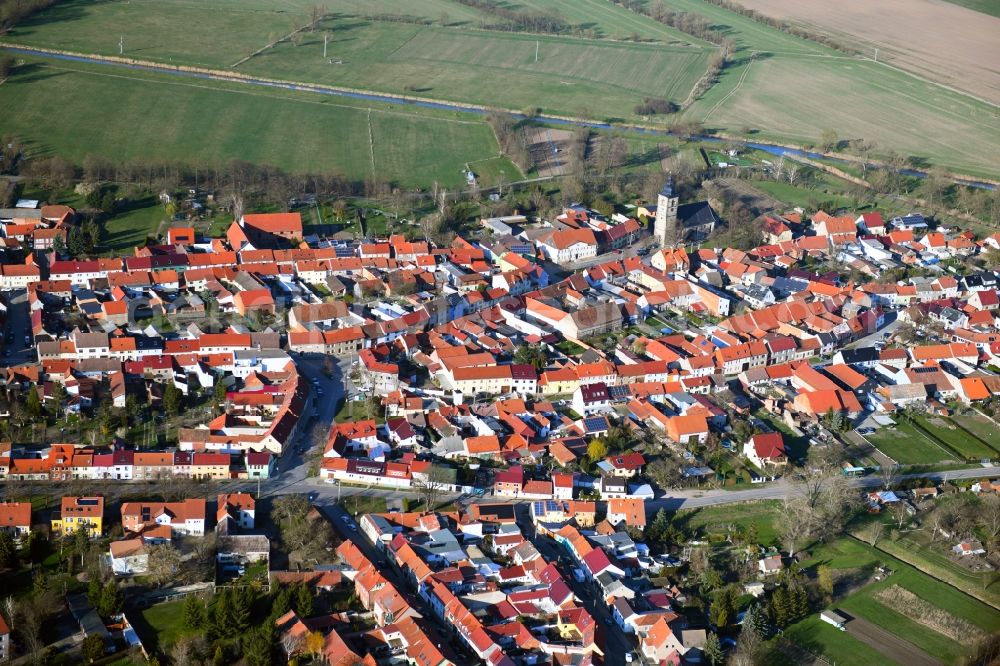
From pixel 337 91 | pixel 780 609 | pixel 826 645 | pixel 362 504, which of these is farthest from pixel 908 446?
pixel 337 91

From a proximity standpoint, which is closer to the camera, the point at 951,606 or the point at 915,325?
the point at 951,606

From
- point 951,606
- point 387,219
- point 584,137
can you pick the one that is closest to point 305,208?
point 387,219

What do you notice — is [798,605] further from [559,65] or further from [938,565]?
[559,65]

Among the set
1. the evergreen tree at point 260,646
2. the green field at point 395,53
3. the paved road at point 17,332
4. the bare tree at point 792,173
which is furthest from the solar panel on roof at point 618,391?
the green field at point 395,53

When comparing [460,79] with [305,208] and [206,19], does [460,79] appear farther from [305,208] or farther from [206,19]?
[305,208]

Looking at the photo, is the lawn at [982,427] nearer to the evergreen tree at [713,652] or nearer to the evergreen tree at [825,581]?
the evergreen tree at [825,581]

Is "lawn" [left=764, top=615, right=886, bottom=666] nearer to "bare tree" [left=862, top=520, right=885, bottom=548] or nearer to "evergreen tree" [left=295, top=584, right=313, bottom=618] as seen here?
"bare tree" [left=862, top=520, right=885, bottom=548]
